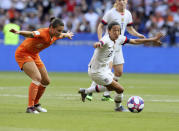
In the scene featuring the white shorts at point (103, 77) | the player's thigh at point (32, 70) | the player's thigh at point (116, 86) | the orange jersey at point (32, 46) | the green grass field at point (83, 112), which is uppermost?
the orange jersey at point (32, 46)

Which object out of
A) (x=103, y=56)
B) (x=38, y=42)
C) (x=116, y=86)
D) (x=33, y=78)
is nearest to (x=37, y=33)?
(x=38, y=42)

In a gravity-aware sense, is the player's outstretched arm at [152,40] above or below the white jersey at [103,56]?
above

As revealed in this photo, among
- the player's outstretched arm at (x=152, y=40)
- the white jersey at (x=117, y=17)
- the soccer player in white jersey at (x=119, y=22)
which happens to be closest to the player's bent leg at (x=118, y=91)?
the player's outstretched arm at (x=152, y=40)

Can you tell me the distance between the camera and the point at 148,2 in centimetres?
2889

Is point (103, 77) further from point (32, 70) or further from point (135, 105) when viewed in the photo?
point (32, 70)

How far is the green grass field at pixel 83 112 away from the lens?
8656mm

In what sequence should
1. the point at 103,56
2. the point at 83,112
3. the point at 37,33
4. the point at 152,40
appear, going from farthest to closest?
the point at 103,56 → the point at 152,40 → the point at 83,112 → the point at 37,33

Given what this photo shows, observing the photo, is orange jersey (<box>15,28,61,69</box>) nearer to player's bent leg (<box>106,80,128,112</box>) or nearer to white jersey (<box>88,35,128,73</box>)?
white jersey (<box>88,35,128,73</box>)

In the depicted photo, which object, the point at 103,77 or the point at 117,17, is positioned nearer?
the point at 103,77

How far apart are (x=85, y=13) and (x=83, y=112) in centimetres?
1809

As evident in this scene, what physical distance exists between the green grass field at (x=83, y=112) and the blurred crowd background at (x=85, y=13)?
8819 mm

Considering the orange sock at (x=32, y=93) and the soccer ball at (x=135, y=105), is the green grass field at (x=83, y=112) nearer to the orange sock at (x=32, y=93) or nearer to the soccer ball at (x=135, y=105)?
the soccer ball at (x=135, y=105)

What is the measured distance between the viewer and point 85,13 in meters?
28.7

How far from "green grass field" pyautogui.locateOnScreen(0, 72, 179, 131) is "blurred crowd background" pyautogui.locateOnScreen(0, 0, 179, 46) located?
28.9 ft
